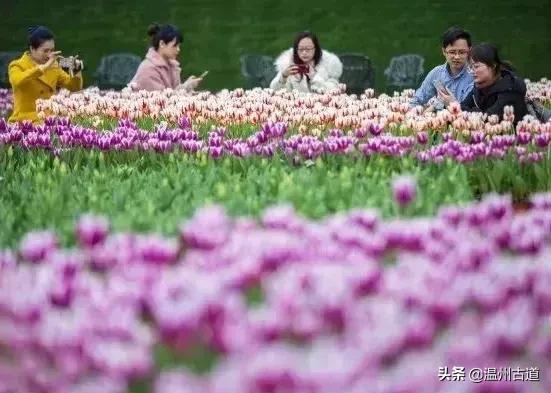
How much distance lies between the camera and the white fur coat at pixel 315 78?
10.4 meters

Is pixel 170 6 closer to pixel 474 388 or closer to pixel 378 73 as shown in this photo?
pixel 378 73

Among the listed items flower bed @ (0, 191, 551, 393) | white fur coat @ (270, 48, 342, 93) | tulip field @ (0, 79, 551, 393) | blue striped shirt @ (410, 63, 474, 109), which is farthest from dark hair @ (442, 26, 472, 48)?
flower bed @ (0, 191, 551, 393)

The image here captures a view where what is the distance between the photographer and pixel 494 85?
24.0 ft

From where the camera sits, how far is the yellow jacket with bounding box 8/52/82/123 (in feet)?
31.1

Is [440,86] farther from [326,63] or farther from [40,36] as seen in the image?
[40,36]

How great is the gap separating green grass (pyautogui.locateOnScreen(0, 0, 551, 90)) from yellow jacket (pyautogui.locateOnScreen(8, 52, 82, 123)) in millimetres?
6869

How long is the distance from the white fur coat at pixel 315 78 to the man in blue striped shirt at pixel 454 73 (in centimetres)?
151

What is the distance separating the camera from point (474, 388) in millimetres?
1928

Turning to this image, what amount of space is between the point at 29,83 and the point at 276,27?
7.85 meters

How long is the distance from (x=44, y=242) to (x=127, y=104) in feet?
18.9

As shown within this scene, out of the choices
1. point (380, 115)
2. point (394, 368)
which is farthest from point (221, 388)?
point (380, 115)

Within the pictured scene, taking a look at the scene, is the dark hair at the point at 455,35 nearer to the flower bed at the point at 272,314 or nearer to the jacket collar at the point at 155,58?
the jacket collar at the point at 155,58

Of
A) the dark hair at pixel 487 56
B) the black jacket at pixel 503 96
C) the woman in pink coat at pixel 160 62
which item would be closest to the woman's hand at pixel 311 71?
the woman in pink coat at pixel 160 62

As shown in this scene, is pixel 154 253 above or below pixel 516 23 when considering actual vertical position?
below
